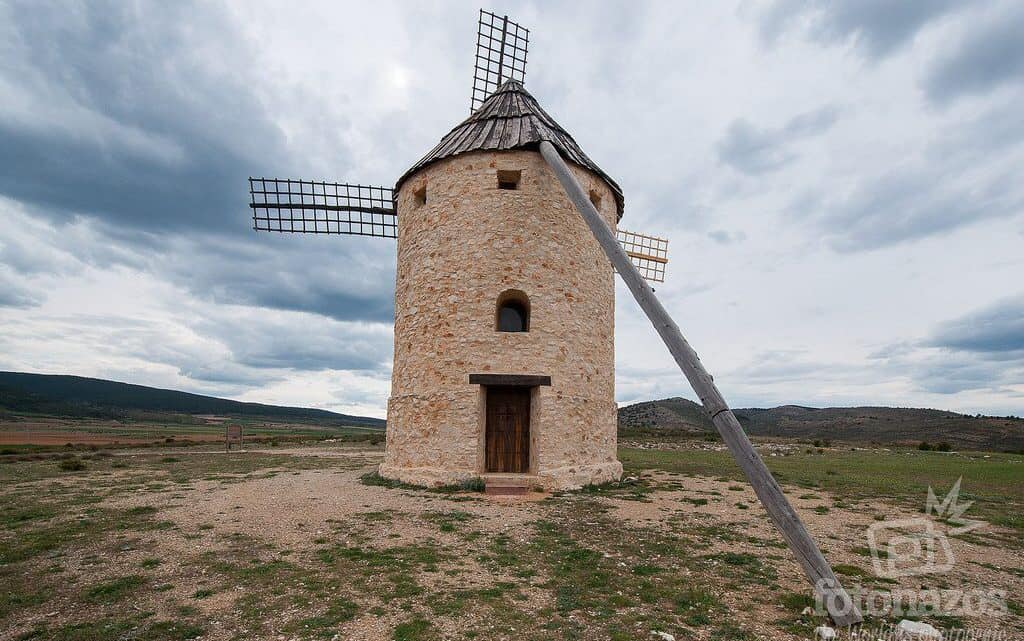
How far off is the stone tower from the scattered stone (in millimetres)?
6931

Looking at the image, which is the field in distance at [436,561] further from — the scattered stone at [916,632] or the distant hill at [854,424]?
the distant hill at [854,424]

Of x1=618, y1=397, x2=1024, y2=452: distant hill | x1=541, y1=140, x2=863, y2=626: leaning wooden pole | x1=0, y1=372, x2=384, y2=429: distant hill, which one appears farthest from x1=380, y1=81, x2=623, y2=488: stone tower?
x1=0, y1=372, x2=384, y2=429: distant hill

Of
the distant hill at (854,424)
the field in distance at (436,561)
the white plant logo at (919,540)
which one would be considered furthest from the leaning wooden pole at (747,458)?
the distant hill at (854,424)

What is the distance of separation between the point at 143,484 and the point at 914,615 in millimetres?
13712

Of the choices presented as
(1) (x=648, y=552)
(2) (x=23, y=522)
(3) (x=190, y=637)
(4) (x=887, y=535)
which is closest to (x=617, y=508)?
(1) (x=648, y=552)

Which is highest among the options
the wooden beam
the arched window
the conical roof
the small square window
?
the conical roof

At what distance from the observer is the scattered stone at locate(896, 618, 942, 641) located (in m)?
4.13

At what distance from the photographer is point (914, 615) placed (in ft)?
15.1

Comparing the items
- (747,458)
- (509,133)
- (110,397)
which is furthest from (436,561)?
(110,397)

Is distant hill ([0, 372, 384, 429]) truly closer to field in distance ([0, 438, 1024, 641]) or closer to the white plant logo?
field in distance ([0, 438, 1024, 641])

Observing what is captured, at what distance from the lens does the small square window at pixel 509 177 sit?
12.1m

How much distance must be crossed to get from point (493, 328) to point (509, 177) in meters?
3.75

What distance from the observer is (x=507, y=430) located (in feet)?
37.9

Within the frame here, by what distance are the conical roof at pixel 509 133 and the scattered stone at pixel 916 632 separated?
34.2 feet
